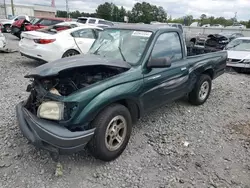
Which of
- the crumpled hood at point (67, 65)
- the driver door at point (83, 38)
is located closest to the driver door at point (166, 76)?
the crumpled hood at point (67, 65)

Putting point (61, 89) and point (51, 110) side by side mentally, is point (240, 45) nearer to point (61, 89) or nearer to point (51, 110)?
point (61, 89)

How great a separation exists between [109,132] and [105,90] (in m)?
0.57

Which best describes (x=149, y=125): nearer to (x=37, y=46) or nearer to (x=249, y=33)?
(x=37, y=46)

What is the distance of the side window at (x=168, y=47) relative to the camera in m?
3.70

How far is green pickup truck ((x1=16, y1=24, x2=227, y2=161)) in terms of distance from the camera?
2.58 m

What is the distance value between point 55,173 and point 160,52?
2.43m

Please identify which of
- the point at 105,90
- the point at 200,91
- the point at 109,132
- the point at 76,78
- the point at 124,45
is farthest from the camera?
the point at 200,91

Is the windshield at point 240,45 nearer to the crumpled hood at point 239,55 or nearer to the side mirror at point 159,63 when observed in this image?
the crumpled hood at point 239,55

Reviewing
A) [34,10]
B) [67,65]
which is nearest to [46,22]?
[67,65]

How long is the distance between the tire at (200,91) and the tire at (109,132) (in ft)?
7.77

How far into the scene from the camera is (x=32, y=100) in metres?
3.16

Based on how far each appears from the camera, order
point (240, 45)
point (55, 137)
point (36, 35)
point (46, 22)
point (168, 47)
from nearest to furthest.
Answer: point (55, 137)
point (168, 47)
point (36, 35)
point (240, 45)
point (46, 22)

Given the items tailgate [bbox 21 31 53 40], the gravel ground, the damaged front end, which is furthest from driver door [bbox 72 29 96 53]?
the damaged front end

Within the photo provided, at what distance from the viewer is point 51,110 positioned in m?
2.64
